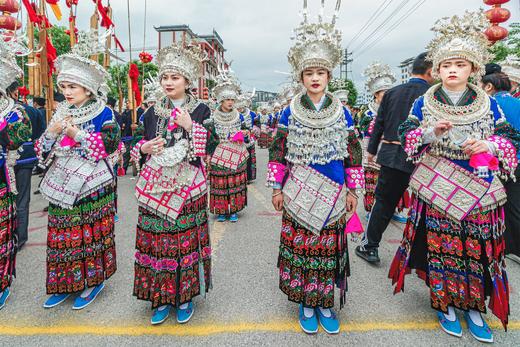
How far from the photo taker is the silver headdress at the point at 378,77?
5531 mm

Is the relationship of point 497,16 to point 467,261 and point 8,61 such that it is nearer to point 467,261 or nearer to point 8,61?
point 467,261

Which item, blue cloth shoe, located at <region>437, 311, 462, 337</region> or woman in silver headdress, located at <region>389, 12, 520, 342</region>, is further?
blue cloth shoe, located at <region>437, 311, 462, 337</region>

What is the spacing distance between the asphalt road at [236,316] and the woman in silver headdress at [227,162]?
1649 mm

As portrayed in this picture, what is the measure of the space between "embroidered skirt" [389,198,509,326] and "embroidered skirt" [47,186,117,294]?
9.00 ft

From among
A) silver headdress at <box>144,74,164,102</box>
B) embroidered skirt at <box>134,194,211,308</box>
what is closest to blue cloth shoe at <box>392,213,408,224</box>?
embroidered skirt at <box>134,194,211,308</box>

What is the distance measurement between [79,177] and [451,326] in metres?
3.18

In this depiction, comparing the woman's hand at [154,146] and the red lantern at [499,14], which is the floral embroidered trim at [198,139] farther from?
the red lantern at [499,14]

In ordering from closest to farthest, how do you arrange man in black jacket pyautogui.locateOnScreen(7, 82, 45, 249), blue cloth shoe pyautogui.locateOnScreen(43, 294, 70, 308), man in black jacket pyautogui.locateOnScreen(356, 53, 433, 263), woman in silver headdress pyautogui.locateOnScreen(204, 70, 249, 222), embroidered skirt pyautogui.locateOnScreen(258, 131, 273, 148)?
blue cloth shoe pyautogui.locateOnScreen(43, 294, 70, 308) → man in black jacket pyautogui.locateOnScreen(356, 53, 433, 263) → man in black jacket pyautogui.locateOnScreen(7, 82, 45, 249) → woman in silver headdress pyautogui.locateOnScreen(204, 70, 249, 222) → embroidered skirt pyautogui.locateOnScreen(258, 131, 273, 148)

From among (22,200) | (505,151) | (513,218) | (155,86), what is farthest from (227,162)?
(505,151)

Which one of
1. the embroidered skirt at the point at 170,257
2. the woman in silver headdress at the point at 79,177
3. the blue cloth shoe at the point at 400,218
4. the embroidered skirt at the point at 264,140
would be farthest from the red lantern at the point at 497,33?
the embroidered skirt at the point at 264,140

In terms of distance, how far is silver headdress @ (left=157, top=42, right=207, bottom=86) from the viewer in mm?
2612

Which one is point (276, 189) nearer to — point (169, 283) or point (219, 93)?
point (169, 283)

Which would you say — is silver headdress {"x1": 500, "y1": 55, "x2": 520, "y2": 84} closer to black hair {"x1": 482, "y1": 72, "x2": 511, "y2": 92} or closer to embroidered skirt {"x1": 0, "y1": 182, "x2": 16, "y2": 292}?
black hair {"x1": 482, "y1": 72, "x2": 511, "y2": 92}

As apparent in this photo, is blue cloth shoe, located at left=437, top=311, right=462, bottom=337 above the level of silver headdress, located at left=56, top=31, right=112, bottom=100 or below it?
below
